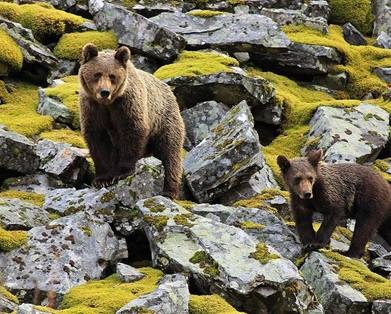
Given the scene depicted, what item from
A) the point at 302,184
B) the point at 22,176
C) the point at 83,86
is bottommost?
the point at 22,176

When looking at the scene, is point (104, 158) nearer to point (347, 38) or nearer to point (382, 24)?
point (347, 38)

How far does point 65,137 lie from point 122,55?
137 inches

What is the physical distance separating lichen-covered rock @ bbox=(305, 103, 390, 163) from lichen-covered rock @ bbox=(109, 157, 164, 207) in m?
5.20

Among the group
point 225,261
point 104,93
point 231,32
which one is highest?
point 104,93

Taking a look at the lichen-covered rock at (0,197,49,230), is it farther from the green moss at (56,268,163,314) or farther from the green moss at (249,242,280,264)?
the green moss at (249,242,280,264)

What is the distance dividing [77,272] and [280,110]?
9428mm

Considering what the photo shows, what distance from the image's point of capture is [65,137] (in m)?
15.9

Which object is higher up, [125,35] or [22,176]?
[125,35]

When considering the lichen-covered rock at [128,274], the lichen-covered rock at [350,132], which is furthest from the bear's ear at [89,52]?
the lichen-covered rock at [350,132]

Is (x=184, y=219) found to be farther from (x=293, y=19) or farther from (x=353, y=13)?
(x=353, y=13)

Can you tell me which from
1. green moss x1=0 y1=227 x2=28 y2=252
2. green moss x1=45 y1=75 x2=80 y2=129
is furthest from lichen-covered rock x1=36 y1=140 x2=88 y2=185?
green moss x1=0 y1=227 x2=28 y2=252

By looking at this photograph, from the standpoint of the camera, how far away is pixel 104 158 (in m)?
13.2

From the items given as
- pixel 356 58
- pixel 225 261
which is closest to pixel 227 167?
pixel 225 261

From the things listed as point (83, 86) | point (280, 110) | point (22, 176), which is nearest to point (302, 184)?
point (83, 86)
